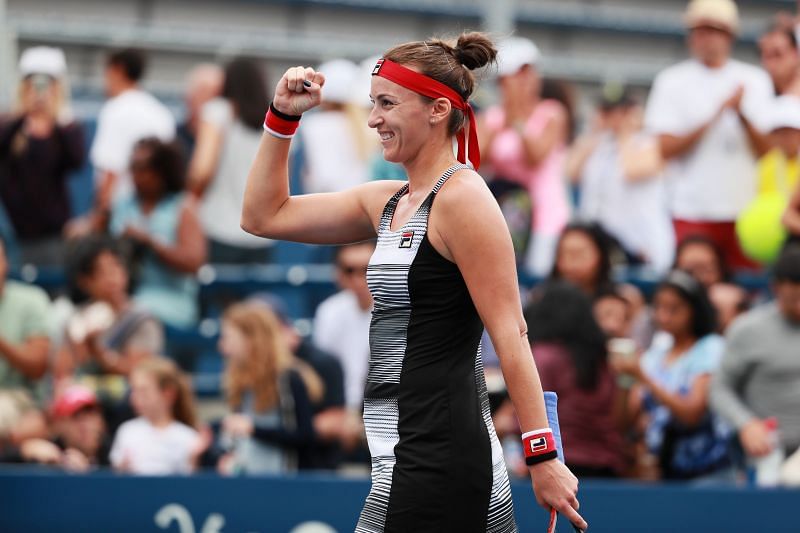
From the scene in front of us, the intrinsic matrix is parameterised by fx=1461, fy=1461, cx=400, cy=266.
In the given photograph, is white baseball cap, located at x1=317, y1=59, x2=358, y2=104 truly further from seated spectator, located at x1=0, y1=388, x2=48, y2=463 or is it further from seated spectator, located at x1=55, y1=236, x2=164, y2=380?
seated spectator, located at x1=0, y1=388, x2=48, y2=463

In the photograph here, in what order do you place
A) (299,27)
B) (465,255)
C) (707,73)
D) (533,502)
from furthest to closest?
1. (299,27)
2. (707,73)
3. (533,502)
4. (465,255)

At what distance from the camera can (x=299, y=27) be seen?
14.6 m

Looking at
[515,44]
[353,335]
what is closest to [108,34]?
[515,44]

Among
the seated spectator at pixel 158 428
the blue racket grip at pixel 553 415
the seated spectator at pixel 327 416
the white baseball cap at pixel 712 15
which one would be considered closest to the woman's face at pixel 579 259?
the seated spectator at pixel 327 416

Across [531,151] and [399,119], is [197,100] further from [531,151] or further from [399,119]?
[399,119]

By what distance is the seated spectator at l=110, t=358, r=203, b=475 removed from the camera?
284 inches

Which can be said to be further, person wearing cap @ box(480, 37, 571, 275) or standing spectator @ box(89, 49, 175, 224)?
standing spectator @ box(89, 49, 175, 224)

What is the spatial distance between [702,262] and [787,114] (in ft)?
3.36

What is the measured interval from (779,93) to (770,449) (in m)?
3.03

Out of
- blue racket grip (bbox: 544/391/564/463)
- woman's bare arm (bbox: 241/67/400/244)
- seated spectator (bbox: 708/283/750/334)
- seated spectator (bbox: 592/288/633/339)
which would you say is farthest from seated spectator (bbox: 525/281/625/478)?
blue racket grip (bbox: 544/391/564/463)

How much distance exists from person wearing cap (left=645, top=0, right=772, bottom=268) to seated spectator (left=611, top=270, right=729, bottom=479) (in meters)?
1.46

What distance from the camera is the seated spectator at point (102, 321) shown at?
8.06 m

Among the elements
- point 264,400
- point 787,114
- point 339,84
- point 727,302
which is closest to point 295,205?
point 264,400

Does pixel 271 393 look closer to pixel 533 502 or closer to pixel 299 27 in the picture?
pixel 533 502
